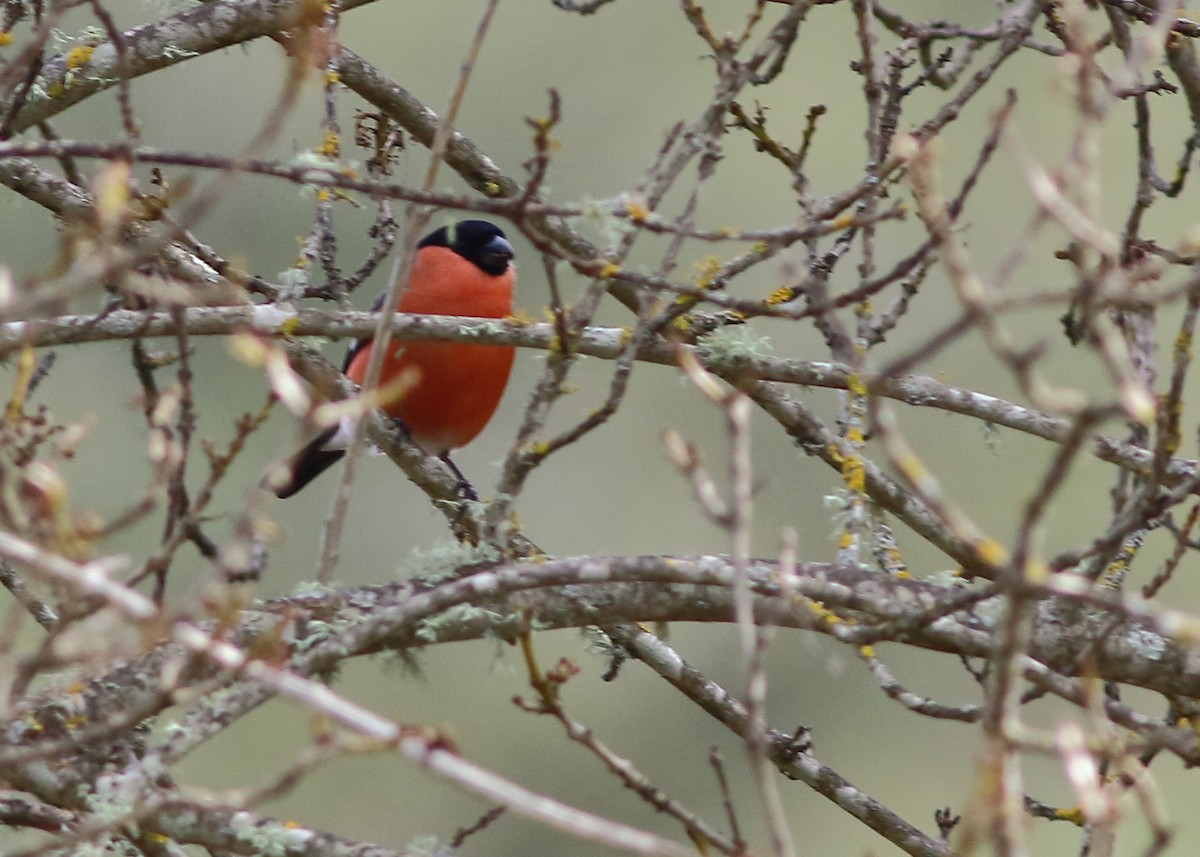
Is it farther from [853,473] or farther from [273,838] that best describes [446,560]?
[853,473]

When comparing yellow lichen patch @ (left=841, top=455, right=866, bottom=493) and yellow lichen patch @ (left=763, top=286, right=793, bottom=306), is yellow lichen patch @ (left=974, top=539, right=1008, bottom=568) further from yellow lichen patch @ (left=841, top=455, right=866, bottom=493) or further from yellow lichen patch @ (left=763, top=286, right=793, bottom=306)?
yellow lichen patch @ (left=763, top=286, right=793, bottom=306)

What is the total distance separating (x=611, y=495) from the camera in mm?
17203

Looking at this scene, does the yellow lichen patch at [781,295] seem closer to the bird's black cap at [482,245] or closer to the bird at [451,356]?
the bird at [451,356]

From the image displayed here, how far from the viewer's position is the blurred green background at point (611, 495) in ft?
48.3

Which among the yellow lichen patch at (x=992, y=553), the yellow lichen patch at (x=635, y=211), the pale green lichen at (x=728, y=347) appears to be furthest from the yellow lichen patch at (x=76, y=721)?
the yellow lichen patch at (x=992, y=553)

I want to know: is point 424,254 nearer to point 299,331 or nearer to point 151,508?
point 299,331

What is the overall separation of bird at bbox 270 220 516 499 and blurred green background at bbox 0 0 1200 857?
24.2 feet

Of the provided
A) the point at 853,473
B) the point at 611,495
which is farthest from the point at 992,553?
the point at 611,495

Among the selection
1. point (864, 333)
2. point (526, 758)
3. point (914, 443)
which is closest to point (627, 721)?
point (526, 758)

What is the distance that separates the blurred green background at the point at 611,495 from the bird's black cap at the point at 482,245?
7377 mm

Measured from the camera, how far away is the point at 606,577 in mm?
2330

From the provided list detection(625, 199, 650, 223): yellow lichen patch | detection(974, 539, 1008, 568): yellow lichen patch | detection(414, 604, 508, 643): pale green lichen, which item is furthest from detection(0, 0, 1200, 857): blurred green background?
detection(974, 539, 1008, 568): yellow lichen patch

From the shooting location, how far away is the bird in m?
5.12

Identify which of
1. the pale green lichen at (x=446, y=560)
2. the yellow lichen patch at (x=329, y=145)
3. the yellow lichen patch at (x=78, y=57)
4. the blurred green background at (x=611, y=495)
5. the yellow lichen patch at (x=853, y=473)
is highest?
the blurred green background at (x=611, y=495)
